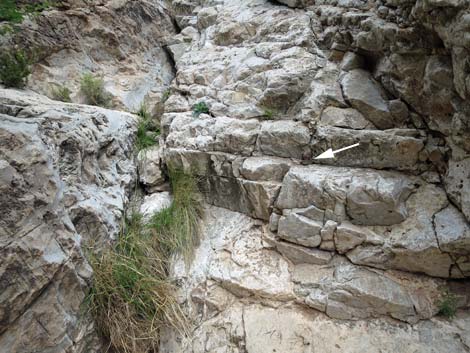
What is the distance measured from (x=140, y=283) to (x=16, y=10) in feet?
12.7

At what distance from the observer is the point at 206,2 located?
18.0 feet

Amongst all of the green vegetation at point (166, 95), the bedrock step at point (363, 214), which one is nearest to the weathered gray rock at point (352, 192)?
the bedrock step at point (363, 214)

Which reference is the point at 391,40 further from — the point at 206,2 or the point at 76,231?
the point at 206,2

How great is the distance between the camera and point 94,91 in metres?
4.22

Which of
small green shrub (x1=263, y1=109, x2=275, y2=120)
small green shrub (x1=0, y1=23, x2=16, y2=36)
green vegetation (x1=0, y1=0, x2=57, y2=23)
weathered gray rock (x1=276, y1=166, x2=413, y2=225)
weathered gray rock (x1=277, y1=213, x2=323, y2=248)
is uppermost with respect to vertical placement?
green vegetation (x1=0, y1=0, x2=57, y2=23)

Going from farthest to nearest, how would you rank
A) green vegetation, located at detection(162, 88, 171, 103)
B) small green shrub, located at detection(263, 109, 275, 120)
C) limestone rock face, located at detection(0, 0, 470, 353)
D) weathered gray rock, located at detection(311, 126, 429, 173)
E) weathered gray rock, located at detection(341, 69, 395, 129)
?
1. green vegetation, located at detection(162, 88, 171, 103)
2. small green shrub, located at detection(263, 109, 275, 120)
3. weathered gray rock, located at detection(341, 69, 395, 129)
4. weathered gray rock, located at detection(311, 126, 429, 173)
5. limestone rock face, located at detection(0, 0, 470, 353)

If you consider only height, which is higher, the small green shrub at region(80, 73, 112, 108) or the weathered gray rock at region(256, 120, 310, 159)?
the small green shrub at region(80, 73, 112, 108)

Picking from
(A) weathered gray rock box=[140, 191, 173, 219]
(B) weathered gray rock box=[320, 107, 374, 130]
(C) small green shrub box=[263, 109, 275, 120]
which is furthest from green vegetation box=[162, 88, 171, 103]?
(B) weathered gray rock box=[320, 107, 374, 130]

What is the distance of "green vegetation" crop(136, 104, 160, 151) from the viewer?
391 centimetres

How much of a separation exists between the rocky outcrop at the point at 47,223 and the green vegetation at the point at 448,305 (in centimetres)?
310

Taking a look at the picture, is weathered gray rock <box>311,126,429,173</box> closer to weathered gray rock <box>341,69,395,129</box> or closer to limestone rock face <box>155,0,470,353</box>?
limestone rock face <box>155,0,470,353</box>

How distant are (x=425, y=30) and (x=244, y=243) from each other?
2.69 m

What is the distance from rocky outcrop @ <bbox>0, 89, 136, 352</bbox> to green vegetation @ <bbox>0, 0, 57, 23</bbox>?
36.0 inches

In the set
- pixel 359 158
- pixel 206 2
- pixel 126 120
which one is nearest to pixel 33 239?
pixel 126 120
